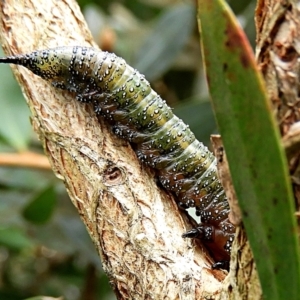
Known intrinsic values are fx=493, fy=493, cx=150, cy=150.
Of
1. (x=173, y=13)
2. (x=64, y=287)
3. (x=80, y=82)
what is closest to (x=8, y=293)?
(x=64, y=287)

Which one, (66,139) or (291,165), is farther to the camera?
(66,139)

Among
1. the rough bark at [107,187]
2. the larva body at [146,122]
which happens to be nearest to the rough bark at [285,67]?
the rough bark at [107,187]

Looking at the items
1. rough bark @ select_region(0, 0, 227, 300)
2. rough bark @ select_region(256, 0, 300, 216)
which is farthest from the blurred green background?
rough bark @ select_region(256, 0, 300, 216)

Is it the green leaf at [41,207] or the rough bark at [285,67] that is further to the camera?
the green leaf at [41,207]

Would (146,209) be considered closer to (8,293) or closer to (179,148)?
(179,148)

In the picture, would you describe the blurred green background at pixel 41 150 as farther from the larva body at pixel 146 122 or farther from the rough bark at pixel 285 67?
the rough bark at pixel 285 67

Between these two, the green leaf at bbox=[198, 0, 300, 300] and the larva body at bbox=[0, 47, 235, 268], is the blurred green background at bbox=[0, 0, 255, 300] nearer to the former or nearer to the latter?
the larva body at bbox=[0, 47, 235, 268]
